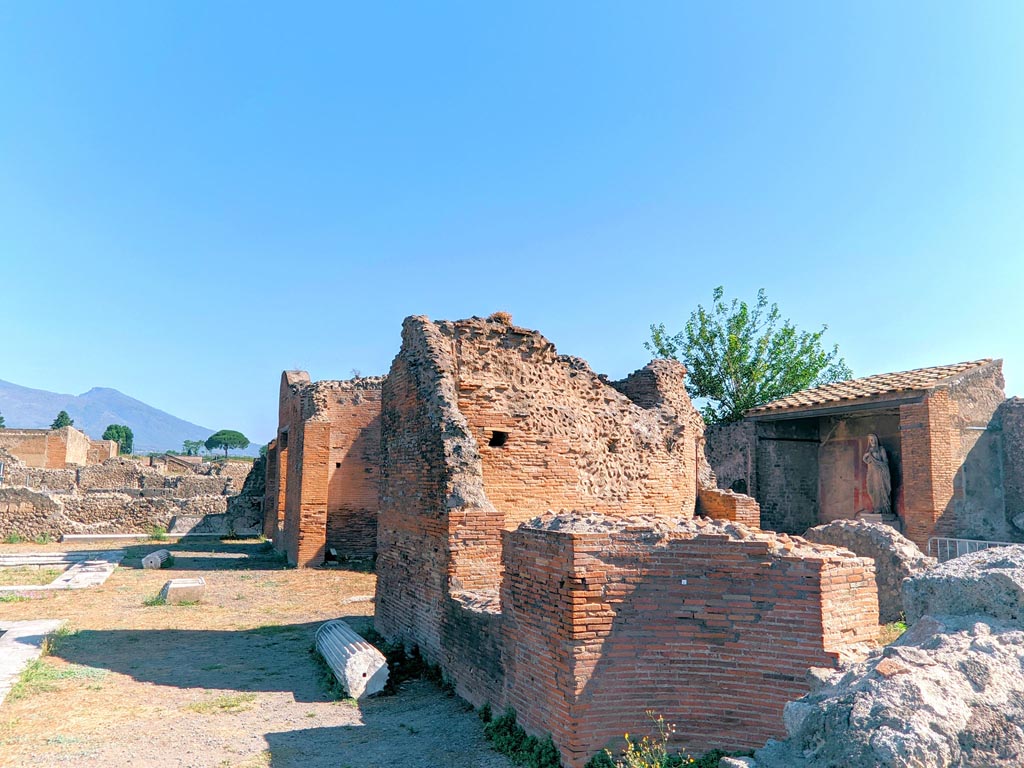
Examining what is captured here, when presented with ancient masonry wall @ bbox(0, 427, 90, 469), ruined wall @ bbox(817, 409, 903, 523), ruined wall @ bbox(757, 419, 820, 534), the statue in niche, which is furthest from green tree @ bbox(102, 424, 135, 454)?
the statue in niche

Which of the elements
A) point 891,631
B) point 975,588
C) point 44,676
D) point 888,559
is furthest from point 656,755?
point 44,676

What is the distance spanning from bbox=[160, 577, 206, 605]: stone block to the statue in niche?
13.4m

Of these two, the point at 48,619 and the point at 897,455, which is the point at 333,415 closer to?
the point at 48,619

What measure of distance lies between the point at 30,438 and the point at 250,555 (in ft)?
98.1

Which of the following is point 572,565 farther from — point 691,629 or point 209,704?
point 209,704

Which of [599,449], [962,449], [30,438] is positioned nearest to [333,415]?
[599,449]

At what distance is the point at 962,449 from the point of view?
1370 cm

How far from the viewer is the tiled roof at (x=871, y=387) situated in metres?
14.0

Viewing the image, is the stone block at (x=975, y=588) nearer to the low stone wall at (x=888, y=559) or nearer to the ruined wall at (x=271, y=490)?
the low stone wall at (x=888, y=559)

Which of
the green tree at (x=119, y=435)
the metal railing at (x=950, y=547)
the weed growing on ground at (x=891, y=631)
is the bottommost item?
the weed growing on ground at (x=891, y=631)

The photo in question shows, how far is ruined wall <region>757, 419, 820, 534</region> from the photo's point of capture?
17.2 meters

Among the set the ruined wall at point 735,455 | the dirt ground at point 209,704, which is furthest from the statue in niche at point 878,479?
the dirt ground at point 209,704

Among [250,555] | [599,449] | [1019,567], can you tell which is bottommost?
[250,555]

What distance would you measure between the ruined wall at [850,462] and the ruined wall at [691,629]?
11583 millimetres
